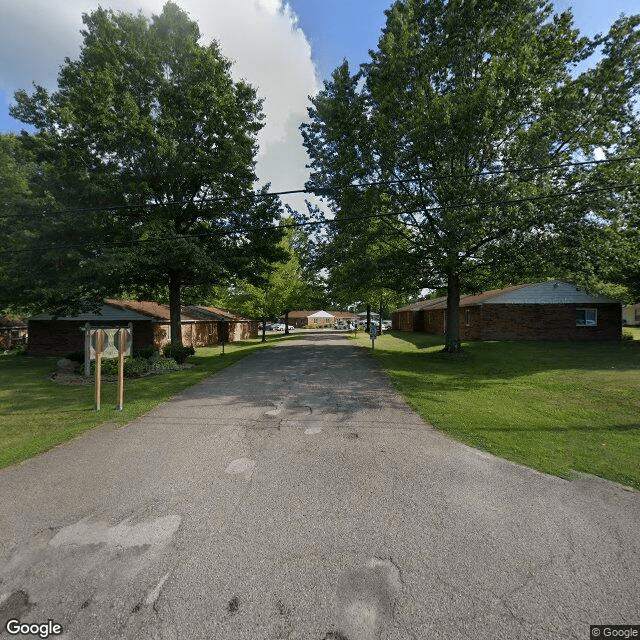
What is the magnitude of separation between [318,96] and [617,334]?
988 inches

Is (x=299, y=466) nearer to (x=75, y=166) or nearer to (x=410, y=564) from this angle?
(x=410, y=564)

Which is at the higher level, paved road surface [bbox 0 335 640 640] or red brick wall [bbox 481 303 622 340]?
red brick wall [bbox 481 303 622 340]

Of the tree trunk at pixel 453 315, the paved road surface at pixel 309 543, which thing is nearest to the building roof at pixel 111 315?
the paved road surface at pixel 309 543

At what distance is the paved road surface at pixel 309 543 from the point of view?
251cm

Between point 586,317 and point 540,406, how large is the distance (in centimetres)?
2131

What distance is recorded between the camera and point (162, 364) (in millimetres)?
14328

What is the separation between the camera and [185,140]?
15.3 m

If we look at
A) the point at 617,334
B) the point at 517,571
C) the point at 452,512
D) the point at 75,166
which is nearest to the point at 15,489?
the point at 452,512

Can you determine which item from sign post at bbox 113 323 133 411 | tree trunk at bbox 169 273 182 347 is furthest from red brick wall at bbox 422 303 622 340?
sign post at bbox 113 323 133 411

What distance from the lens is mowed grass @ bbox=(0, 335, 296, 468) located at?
6259 mm

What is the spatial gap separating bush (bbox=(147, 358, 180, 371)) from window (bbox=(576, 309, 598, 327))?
86.2 feet

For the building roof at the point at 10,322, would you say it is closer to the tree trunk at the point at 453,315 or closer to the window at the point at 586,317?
the tree trunk at the point at 453,315

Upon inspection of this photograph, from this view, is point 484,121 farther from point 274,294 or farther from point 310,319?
point 310,319

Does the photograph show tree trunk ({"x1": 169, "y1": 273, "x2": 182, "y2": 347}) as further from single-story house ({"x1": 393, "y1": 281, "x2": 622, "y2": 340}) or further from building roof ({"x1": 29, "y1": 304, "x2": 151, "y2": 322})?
single-story house ({"x1": 393, "y1": 281, "x2": 622, "y2": 340})
